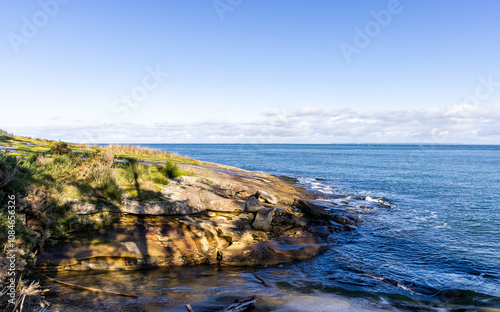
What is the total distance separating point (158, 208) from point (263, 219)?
5.65 metres

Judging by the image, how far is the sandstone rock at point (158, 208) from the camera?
12.9 m

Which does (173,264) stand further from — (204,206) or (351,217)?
(351,217)

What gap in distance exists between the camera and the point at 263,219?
15617mm

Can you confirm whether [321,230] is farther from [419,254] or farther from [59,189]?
[59,189]

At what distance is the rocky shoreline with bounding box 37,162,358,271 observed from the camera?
11016 millimetres

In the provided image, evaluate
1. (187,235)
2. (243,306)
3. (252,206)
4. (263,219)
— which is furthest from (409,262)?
(187,235)

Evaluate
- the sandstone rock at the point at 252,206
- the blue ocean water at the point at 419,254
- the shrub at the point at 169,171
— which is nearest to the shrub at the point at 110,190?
the shrub at the point at 169,171

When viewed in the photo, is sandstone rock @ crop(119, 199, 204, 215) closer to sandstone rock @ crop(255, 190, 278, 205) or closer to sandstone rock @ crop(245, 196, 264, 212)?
sandstone rock @ crop(245, 196, 264, 212)

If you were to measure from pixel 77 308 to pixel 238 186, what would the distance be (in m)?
13.9

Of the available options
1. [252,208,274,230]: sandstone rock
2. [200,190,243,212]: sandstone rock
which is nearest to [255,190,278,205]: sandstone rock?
[200,190,243,212]: sandstone rock

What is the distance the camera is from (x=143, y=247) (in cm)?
1169

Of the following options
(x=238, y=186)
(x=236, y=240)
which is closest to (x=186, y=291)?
(x=236, y=240)

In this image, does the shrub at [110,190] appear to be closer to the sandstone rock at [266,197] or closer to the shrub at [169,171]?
the shrub at [169,171]

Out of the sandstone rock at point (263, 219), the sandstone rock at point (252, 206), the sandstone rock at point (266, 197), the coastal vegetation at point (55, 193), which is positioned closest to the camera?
the coastal vegetation at point (55, 193)
